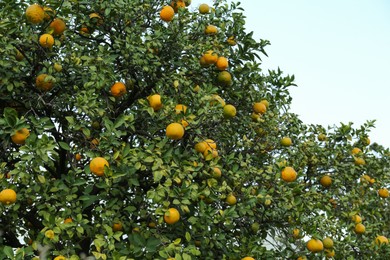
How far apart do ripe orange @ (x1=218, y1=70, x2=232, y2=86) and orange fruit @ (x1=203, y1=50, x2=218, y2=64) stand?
8.0 inches

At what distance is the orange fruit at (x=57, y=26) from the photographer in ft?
16.1

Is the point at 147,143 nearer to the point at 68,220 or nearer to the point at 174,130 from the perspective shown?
the point at 174,130

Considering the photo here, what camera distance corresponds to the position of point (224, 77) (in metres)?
5.71

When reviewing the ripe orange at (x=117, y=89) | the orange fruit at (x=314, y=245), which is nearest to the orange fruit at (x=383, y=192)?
the orange fruit at (x=314, y=245)

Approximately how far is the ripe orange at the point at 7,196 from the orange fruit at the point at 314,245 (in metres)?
2.93

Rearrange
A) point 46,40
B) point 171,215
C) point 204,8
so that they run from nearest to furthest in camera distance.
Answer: point 171,215
point 46,40
point 204,8

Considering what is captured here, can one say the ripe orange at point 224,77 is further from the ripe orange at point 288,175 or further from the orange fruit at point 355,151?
the orange fruit at point 355,151

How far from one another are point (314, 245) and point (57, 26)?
329 cm

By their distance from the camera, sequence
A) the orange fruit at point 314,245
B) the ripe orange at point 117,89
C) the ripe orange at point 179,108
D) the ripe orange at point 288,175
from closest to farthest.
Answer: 1. the ripe orange at point 179,108
2. the ripe orange at point 117,89
3. the ripe orange at point 288,175
4. the orange fruit at point 314,245

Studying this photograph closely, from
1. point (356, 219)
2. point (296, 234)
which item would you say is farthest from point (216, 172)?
point (356, 219)

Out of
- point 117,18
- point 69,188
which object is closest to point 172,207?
point 69,188

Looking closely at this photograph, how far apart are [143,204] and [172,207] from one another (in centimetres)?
60

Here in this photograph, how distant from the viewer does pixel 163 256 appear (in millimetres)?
4340

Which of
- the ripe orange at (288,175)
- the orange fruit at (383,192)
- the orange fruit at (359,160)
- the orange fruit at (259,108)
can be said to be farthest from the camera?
the orange fruit at (383,192)
